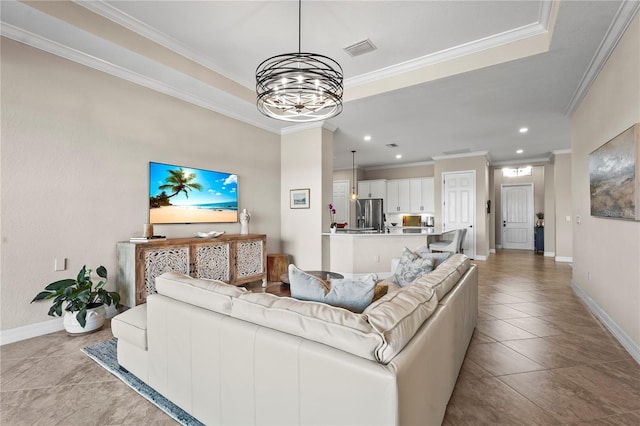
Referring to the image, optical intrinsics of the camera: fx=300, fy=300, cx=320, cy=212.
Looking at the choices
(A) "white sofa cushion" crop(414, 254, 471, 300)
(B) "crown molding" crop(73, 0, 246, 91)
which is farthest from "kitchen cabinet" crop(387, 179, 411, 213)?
(B) "crown molding" crop(73, 0, 246, 91)

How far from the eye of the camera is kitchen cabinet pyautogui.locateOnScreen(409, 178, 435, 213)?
29.5 feet

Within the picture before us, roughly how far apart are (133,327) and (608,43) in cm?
470

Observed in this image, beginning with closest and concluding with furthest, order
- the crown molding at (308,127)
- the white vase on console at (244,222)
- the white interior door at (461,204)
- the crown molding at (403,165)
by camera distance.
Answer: the white vase on console at (244,222)
the crown molding at (308,127)
the white interior door at (461,204)
the crown molding at (403,165)

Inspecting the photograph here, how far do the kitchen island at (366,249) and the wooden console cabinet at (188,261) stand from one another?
1.46 metres

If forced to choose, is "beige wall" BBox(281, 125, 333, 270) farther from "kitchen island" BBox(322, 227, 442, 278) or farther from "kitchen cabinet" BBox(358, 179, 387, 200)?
"kitchen cabinet" BBox(358, 179, 387, 200)

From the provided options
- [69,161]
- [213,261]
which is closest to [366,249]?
[213,261]

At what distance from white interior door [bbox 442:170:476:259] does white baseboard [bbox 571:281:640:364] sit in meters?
3.69

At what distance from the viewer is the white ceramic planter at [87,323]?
9.55 ft

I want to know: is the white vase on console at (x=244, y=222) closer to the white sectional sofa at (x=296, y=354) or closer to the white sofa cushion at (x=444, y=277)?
the white sectional sofa at (x=296, y=354)

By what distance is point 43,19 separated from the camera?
A: 2.60 meters

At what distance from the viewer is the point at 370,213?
9797mm

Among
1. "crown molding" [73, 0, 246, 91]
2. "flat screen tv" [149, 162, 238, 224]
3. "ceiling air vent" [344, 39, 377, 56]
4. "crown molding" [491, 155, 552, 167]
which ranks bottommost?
"flat screen tv" [149, 162, 238, 224]

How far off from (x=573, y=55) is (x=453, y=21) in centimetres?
134

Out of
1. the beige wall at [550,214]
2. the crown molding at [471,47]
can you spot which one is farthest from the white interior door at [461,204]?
the crown molding at [471,47]
